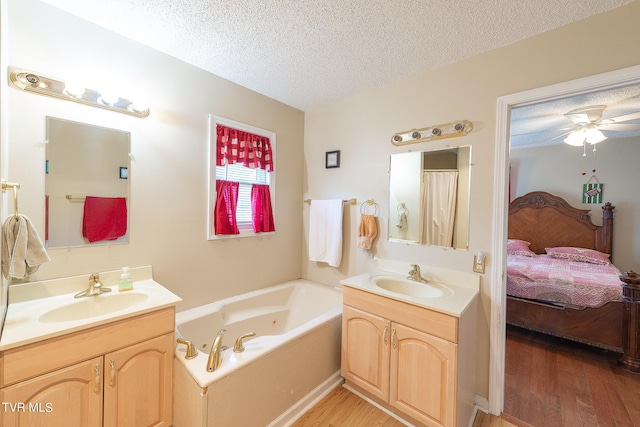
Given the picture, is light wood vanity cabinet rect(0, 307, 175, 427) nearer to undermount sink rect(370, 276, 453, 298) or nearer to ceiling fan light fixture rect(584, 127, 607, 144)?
undermount sink rect(370, 276, 453, 298)

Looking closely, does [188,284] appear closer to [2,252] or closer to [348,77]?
[2,252]

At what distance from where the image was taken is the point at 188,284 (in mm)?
1995

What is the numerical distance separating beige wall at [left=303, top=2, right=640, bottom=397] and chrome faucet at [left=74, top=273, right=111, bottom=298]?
1.82 m

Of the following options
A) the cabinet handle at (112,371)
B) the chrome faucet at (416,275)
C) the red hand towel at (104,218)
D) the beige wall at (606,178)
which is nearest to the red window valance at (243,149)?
the red hand towel at (104,218)

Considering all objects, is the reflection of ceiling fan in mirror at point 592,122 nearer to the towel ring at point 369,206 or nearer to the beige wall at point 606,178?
the beige wall at point 606,178

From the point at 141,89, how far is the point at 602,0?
9.17 ft

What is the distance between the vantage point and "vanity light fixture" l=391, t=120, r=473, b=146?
1807 millimetres

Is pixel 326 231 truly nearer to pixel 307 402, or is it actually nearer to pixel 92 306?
pixel 307 402

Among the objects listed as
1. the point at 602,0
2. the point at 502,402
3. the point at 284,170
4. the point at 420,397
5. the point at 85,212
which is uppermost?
the point at 602,0

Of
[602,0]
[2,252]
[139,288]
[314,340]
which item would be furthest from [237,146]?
[602,0]

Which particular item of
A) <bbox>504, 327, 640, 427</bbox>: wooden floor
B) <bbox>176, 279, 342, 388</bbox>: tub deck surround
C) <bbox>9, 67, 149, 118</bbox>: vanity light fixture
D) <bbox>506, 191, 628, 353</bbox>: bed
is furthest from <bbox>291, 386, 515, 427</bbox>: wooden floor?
<bbox>9, 67, 149, 118</bbox>: vanity light fixture

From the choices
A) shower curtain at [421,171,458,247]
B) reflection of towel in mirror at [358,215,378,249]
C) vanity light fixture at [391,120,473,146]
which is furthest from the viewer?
reflection of towel in mirror at [358,215,378,249]

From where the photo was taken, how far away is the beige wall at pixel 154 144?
4.48 ft

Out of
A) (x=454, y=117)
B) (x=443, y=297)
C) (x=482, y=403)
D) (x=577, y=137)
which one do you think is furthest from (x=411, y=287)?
(x=577, y=137)
